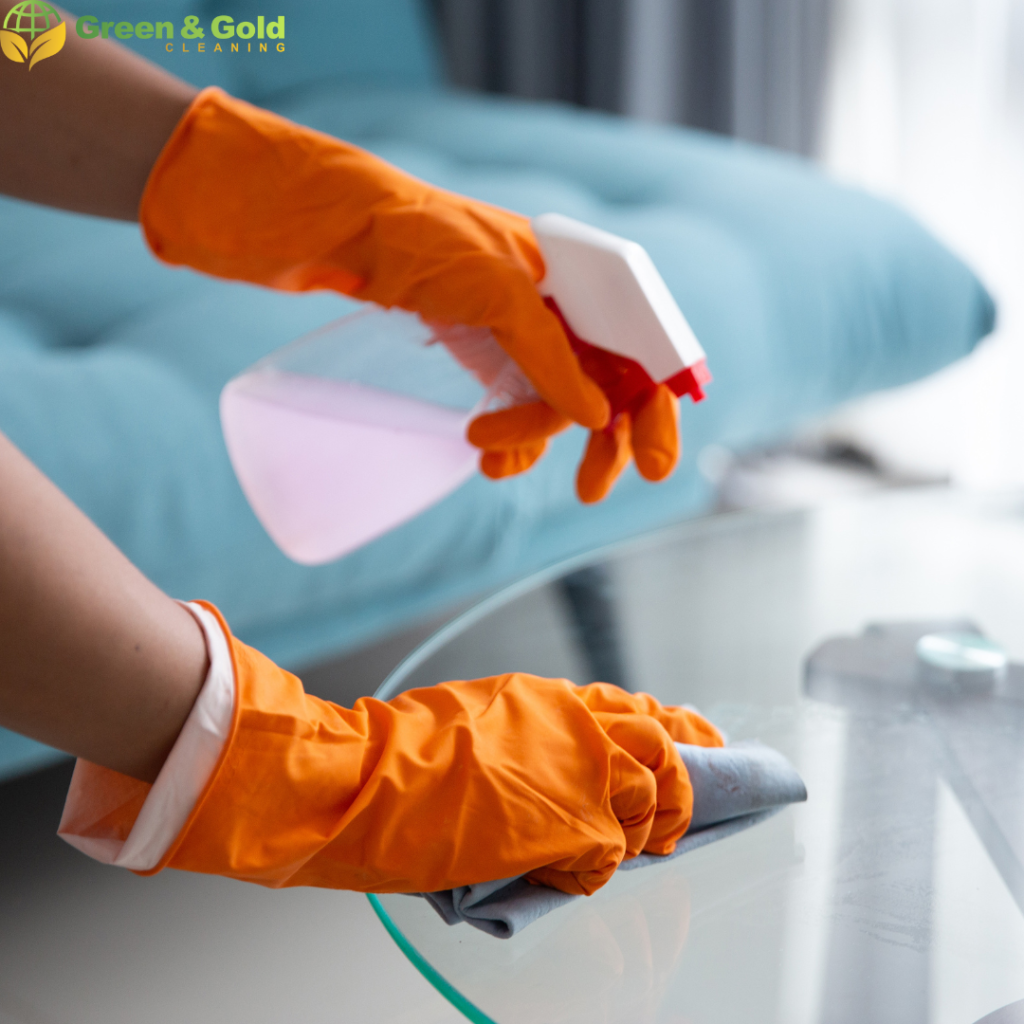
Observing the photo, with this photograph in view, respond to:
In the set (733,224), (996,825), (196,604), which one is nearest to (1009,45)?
(733,224)

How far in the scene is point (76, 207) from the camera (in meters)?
0.77

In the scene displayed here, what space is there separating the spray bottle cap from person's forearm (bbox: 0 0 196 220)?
10.7 inches

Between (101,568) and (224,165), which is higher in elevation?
(224,165)

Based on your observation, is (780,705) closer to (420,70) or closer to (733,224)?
(733,224)

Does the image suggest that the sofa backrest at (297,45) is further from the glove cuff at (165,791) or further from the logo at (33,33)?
the glove cuff at (165,791)

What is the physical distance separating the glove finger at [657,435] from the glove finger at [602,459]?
1.2 inches

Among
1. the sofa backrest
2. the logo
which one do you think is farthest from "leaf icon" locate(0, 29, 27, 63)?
the sofa backrest

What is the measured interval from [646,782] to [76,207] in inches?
22.7

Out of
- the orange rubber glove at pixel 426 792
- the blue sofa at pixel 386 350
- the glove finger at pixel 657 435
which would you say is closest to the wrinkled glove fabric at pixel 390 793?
the orange rubber glove at pixel 426 792

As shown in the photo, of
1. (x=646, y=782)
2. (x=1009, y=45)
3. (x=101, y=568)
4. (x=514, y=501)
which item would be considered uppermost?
(x=1009, y=45)

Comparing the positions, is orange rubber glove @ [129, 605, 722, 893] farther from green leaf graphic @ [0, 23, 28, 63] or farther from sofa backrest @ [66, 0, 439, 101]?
sofa backrest @ [66, 0, 439, 101]

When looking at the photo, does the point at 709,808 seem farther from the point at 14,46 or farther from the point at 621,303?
the point at 14,46

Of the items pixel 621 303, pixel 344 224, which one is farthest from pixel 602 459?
pixel 344 224

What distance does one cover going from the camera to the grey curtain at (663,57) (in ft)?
6.91
